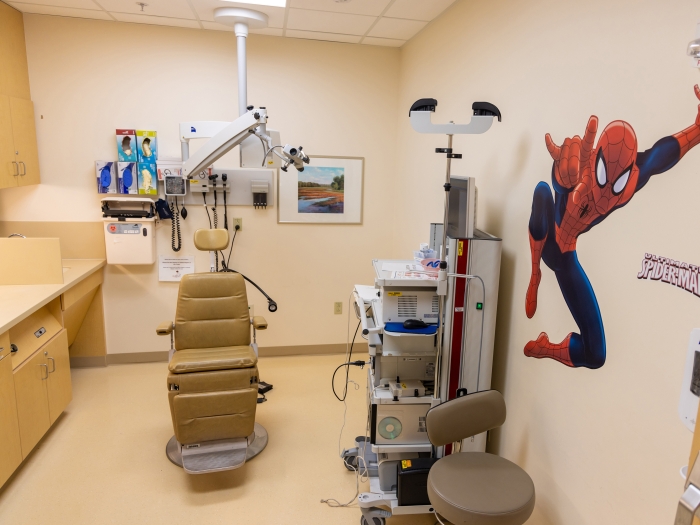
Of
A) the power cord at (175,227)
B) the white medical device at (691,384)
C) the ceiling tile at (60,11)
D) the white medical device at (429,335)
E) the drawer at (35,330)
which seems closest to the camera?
the white medical device at (691,384)

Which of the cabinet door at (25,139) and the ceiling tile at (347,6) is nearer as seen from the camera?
the ceiling tile at (347,6)

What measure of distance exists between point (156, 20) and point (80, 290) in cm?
208

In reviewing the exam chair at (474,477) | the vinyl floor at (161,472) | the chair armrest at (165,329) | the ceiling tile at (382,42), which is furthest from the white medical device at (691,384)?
the ceiling tile at (382,42)

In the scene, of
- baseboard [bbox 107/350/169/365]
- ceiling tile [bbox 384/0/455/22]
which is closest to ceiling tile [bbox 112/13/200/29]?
ceiling tile [bbox 384/0/455/22]

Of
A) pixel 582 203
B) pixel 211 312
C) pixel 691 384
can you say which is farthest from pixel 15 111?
pixel 691 384

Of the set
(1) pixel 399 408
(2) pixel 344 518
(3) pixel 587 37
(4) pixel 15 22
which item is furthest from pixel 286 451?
(4) pixel 15 22

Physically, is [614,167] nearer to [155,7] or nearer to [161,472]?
[161,472]

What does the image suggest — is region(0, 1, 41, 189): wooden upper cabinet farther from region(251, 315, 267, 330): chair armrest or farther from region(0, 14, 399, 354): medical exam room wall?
region(251, 315, 267, 330): chair armrest

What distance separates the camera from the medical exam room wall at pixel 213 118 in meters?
3.55

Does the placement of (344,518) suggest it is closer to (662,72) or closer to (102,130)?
(662,72)

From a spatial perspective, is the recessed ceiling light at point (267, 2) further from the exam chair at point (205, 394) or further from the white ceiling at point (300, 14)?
the exam chair at point (205, 394)

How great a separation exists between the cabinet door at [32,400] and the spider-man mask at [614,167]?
294cm

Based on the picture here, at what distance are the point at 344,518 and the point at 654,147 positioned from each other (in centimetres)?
212

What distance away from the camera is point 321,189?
4.03 meters
